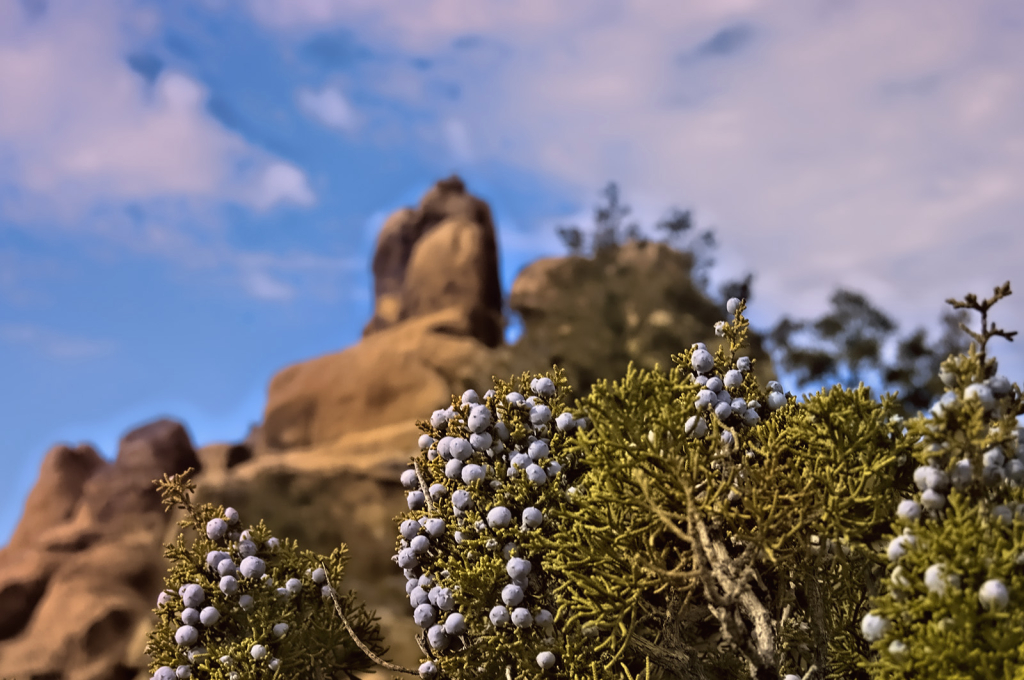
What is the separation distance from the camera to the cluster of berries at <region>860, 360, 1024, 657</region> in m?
3.48

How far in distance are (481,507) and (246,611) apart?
217 centimetres

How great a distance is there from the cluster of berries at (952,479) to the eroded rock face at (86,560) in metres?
21.6

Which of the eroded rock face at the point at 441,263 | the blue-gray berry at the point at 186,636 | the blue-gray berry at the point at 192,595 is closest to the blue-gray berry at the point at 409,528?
the blue-gray berry at the point at 192,595

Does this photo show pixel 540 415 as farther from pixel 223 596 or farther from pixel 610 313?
pixel 610 313

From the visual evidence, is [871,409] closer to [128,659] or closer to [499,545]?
[499,545]

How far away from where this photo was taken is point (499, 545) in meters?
4.67

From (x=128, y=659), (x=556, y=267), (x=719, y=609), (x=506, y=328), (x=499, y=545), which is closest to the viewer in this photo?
(x=719, y=609)

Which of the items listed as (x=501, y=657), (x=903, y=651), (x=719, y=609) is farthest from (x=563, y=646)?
(x=903, y=651)

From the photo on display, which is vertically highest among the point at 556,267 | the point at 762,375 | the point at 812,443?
the point at 556,267

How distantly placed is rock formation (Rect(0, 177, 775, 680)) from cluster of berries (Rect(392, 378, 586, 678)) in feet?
40.0

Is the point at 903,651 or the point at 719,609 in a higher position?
the point at 719,609

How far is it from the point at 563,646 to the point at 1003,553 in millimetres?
2348

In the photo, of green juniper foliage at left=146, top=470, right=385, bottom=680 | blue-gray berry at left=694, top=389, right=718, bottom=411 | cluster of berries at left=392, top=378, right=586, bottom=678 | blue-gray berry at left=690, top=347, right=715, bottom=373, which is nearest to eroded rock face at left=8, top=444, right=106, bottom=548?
green juniper foliage at left=146, top=470, right=385, bottom=680

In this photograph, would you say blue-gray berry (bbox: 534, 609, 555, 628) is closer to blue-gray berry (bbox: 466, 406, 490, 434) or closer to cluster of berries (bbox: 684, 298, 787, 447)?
blue-gray berry (bbox: 466, 406, 490, 434)
